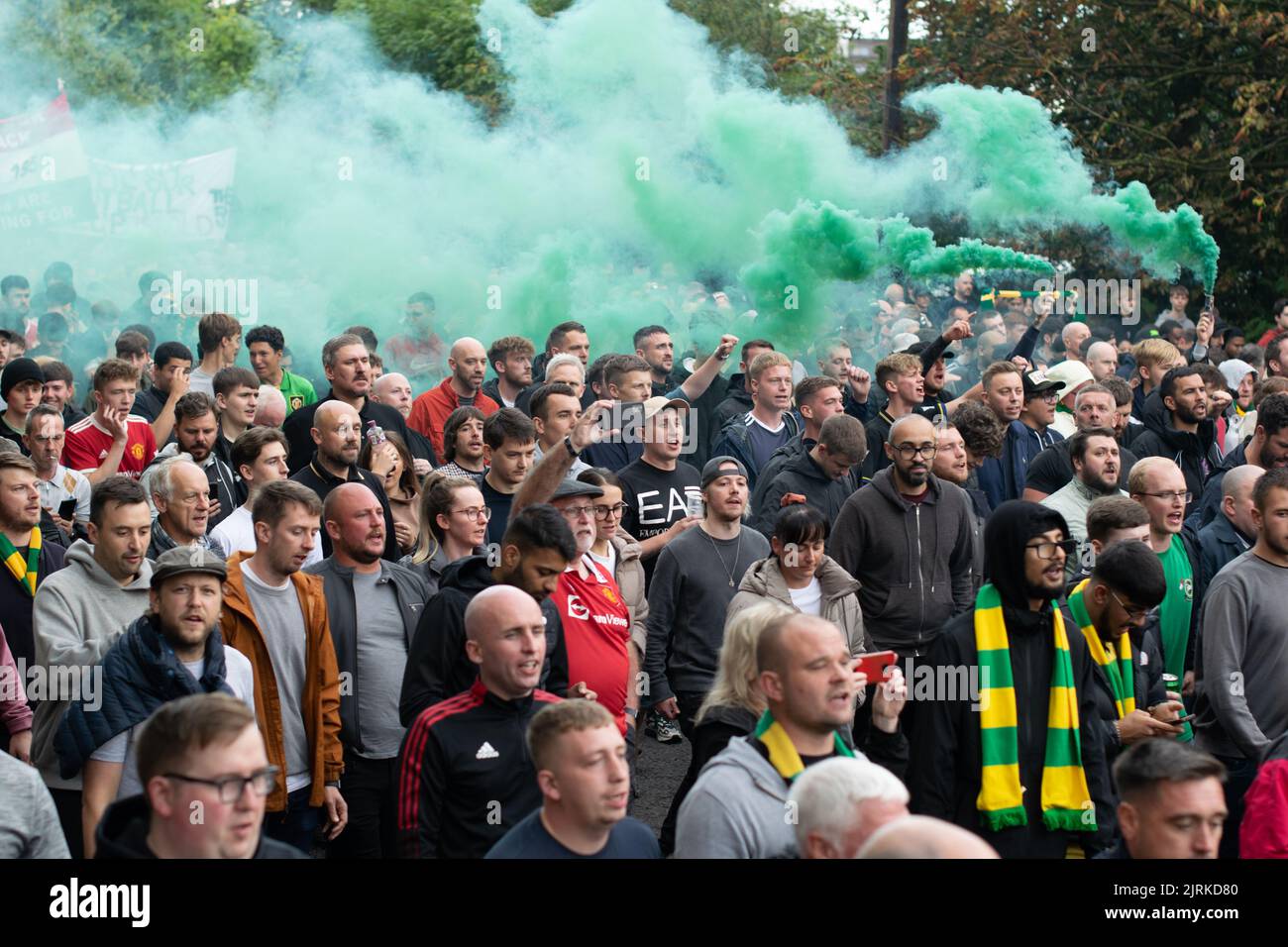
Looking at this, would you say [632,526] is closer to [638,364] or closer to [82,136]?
[638,364]

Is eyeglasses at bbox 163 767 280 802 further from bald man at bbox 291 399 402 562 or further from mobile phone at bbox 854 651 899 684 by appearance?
bald man at bbox 291 399 402 562

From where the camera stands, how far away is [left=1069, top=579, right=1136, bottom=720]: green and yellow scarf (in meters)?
6.20

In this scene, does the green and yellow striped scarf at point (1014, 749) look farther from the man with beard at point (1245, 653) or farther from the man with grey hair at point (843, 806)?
the man with grey hair at point (843, 806)

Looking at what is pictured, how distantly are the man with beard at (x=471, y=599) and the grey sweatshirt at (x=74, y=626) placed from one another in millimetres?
1060

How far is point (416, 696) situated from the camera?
223 inches

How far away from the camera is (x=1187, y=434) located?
33.0ft

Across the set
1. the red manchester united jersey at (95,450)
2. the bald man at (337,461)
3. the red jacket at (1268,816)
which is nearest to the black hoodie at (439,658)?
the bald man at (337,461)

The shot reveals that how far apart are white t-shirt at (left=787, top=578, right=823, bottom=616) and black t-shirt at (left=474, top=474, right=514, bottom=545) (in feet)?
4.91

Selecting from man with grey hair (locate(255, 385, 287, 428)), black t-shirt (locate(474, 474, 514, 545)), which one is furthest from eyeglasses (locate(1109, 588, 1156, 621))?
man with grey hair (locate(255, 385, 287, 428))

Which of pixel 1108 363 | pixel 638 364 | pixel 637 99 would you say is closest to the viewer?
pixel 638 364

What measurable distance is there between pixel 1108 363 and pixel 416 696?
8390mm

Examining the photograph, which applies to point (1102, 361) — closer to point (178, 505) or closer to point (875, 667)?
point (875, 667)

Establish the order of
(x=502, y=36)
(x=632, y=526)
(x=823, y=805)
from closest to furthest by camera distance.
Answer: (x=823, y=805) → (x=632, y=526) → (x=502, y=36)
